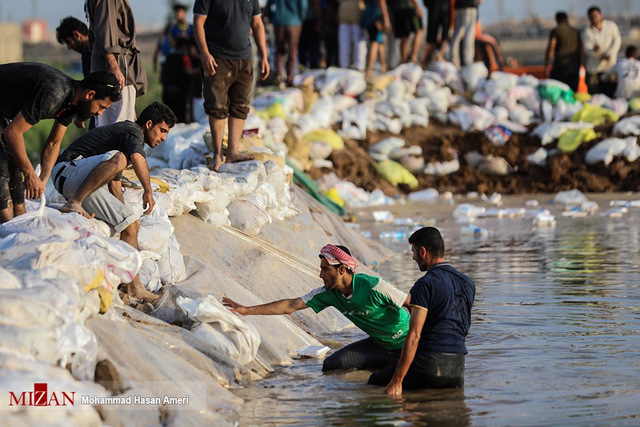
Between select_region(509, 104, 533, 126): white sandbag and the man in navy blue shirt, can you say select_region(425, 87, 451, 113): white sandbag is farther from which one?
the man in navy blue shirt

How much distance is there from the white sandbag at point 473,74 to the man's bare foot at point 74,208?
11.8 m

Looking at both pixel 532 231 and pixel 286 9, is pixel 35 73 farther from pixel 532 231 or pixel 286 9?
pixel 286 9

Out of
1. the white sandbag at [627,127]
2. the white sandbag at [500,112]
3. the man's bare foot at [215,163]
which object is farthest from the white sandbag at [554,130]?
the man's bare foot at [215,163]

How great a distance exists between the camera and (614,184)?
593 inches

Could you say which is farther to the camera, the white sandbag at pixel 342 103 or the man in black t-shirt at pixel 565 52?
the man in black t-shirt at pixel 565 52

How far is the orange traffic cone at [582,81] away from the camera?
16.8 m

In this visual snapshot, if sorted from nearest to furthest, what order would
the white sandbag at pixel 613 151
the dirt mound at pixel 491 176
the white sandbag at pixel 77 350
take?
the white sandbag at pixel 77 350
the dirt mound at pixel 491 176
the white sandbag at pixel 613 151

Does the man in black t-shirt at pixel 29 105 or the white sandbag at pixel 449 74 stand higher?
the man in black t-shirt at pixel 29 105

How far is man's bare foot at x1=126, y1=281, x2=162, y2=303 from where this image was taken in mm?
5785

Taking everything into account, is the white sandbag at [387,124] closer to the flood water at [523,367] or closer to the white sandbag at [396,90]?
the white sandbag at [396,90]

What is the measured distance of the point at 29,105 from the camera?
17.7 ft

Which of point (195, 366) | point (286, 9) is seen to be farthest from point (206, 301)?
point (286, 9)

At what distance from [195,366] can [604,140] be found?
11.4 m

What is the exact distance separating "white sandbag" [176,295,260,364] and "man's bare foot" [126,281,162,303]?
24 cm
